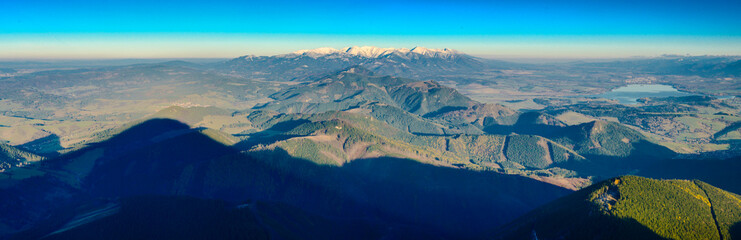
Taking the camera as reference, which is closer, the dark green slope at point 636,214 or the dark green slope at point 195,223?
the dark green slope at point 636,214

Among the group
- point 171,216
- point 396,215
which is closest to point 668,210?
point 396,215

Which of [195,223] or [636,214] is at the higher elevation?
[636,214]

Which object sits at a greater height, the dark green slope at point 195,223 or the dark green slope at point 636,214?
the dark green slope at point 636,214

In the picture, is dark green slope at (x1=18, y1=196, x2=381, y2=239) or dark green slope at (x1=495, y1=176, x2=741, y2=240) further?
dark green slope at (x1=18, y1=196, x2=381, y2=239)

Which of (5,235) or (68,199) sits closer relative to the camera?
(5,235)

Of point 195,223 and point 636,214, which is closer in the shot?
point 636,214

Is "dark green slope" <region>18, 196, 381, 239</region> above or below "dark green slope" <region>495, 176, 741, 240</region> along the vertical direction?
below

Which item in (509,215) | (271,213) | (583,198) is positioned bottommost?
(509,215)

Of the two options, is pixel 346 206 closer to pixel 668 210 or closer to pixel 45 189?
pixel 668 210
